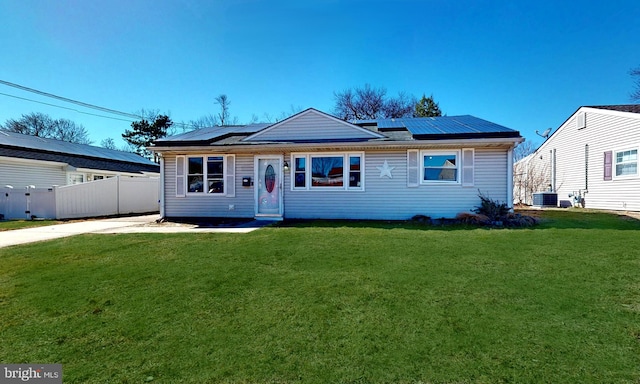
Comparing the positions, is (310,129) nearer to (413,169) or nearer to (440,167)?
(413,169)

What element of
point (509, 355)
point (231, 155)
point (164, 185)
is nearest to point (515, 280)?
point (509, 355)

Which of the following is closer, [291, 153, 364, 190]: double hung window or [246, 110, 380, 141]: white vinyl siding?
[291, 153, 364, 190]: double hung window

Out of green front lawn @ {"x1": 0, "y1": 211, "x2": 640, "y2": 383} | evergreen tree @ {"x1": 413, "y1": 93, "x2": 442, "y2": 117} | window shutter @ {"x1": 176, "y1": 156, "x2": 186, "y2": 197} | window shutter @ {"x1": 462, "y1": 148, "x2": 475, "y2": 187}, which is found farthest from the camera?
evergreen tree @ {"x1": 413, "y1": 93, "x2": 442, "y2": 117}

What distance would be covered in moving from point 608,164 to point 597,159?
2.76ft

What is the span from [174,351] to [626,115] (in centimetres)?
1704

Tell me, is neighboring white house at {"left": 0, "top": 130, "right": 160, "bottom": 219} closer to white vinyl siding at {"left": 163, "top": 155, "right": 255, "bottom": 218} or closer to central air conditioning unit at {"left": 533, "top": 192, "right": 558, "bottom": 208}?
white vinyl siding at {"left": 163, "top": 155, "right": 255, "bottom": 218}

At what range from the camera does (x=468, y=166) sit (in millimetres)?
9656

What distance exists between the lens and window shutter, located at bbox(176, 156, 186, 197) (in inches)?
438

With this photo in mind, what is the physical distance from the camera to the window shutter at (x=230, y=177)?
1088 cm

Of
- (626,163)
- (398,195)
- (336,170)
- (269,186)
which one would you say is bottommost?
(398,195)

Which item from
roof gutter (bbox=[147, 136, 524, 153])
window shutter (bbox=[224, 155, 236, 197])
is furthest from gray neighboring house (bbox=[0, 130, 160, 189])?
window shutter (bbox=[224, 155, 236, 197])

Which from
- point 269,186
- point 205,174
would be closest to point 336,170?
point 269,186

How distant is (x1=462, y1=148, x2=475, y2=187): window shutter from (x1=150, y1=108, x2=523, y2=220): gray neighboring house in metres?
0.03

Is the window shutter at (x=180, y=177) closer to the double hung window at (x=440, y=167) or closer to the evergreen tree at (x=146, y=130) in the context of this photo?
the double hung window at (x=440, y=167)
